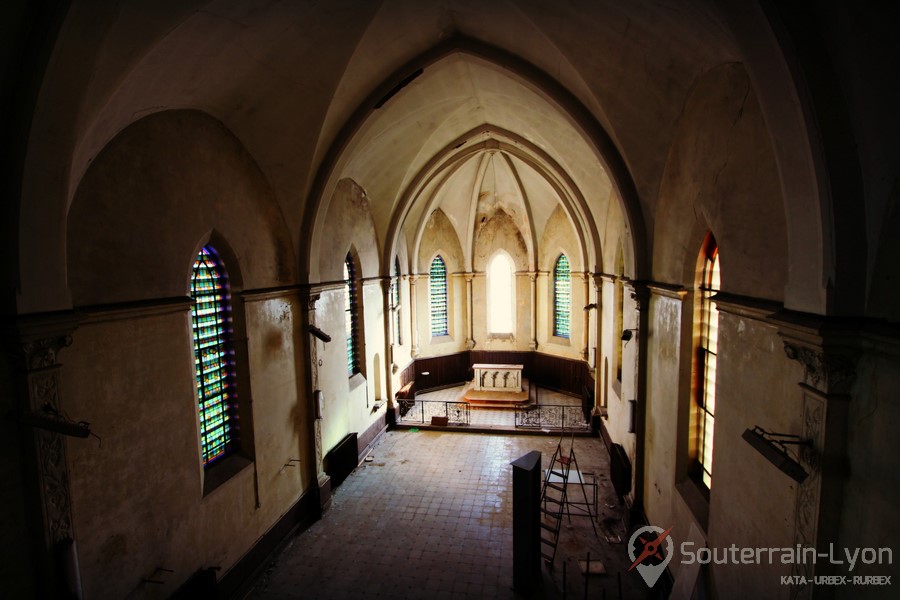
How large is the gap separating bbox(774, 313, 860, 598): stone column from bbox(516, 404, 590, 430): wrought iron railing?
10.4 m

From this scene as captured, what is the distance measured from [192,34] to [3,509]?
511 centimetres

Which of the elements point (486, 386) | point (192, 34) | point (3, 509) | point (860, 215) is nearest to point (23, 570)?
point (3, 509)

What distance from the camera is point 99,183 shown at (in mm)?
5012

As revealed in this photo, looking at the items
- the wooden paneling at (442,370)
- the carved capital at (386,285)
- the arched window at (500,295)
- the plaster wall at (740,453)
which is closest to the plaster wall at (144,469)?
the plaster wall at (740,453)

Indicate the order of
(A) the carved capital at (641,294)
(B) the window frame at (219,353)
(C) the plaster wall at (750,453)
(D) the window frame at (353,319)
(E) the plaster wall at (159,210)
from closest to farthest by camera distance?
1. (C) the plaster wall at (750,453)
2. (E) the plaster wall at (159,210)
3. (B) the window frame at (219,353)
4. (A) the carved capital at (641,294)
5. (D) the window frame at (353,319)

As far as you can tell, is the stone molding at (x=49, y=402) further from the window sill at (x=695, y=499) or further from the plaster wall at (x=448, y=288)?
the plaster wall at (x=448, y=288)

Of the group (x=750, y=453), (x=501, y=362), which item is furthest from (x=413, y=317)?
(x=750, y=453)

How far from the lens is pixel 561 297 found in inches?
751

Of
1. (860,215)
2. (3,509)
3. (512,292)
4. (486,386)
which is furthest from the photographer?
(512,292)

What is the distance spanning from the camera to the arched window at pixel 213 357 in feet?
22.7

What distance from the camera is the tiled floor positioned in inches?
296

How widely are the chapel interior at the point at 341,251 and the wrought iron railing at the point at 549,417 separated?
2.61 meters

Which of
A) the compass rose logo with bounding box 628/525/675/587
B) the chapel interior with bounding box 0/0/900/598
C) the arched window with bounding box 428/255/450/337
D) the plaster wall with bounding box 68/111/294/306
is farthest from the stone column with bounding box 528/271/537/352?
the plaster wall with bounding box 68/111/294/306

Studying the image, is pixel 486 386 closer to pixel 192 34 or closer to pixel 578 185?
pixel 578 185
